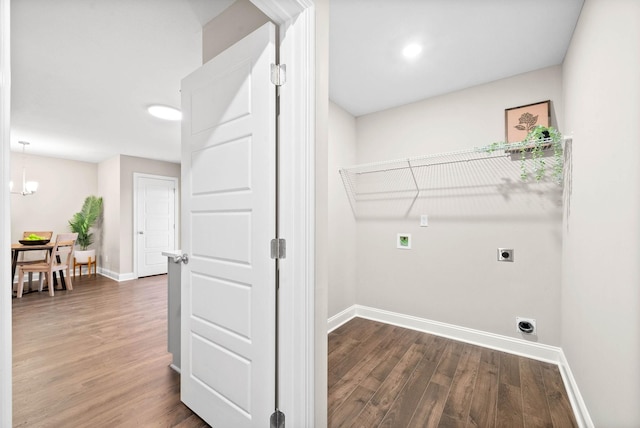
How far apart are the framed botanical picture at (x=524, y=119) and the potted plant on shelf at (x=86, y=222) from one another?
7.04 metres

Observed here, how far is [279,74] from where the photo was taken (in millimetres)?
1299

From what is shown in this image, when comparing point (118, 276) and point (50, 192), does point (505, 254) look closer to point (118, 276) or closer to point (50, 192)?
point (118, 276)

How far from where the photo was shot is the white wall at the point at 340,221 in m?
2.96

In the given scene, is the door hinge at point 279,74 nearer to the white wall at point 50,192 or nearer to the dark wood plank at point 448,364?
the dark wood plank at point 448,364

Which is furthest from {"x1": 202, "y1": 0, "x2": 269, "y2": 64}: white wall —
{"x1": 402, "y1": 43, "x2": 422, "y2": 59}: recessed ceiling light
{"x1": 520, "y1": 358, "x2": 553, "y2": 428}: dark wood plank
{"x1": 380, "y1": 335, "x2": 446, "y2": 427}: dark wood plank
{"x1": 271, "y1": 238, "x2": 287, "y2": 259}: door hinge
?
{"x1": 520, "y1": 358, "x2": 553, "y2": 428}: dark wood plank

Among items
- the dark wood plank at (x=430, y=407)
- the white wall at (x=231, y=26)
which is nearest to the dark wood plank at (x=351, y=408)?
the dark wood plank at (x=430, y=407)

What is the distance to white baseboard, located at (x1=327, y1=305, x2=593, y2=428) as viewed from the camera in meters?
1.73

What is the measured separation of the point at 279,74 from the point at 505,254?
2383 millimetres

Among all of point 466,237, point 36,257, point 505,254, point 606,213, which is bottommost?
point 36,257

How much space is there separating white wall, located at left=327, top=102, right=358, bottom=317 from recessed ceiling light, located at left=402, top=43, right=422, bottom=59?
983mm

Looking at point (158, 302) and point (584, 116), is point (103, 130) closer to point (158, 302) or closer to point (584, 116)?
point (158, 302)

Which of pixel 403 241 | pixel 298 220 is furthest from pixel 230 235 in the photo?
pixel 403 241

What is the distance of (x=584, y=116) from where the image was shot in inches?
66.3

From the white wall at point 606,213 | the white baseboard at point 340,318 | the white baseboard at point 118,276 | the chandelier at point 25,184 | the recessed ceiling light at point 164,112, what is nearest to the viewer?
the white wall at point 606,213
